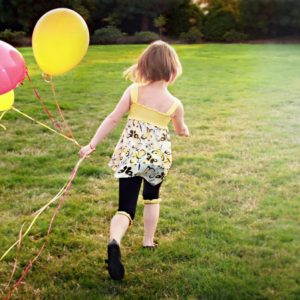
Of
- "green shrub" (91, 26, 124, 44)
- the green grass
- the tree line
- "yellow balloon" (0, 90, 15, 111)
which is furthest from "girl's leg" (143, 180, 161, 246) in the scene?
the tree line

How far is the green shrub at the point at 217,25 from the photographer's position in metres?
18.9

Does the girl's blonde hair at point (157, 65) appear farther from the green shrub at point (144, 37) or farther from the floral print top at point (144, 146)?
the green shrub at point (144, 37)

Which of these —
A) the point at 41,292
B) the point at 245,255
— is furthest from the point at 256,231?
the point at 41,292

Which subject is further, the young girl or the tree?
the tree

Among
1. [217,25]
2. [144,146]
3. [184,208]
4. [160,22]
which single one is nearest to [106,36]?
[160,22]

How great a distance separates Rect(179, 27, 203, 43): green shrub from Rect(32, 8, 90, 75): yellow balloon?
15822 mm

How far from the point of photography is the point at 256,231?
11.5 feet

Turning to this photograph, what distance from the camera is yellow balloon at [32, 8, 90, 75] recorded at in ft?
9.37

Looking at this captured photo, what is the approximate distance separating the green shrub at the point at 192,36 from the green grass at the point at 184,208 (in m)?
10.7

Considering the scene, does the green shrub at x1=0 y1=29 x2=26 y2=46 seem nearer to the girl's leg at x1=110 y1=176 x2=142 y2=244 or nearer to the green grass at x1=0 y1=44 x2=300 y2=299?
the green grass at x1=0 y1=44 x2=300 y2=299

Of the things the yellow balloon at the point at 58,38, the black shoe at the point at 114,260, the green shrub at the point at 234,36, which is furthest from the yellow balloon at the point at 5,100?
the green shrub at the point at 234,36

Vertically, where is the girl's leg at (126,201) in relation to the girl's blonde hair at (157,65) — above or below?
below

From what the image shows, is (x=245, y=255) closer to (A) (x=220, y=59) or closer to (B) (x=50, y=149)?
(B) (x=50, y=149)

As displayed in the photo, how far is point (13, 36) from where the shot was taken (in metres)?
17.4
